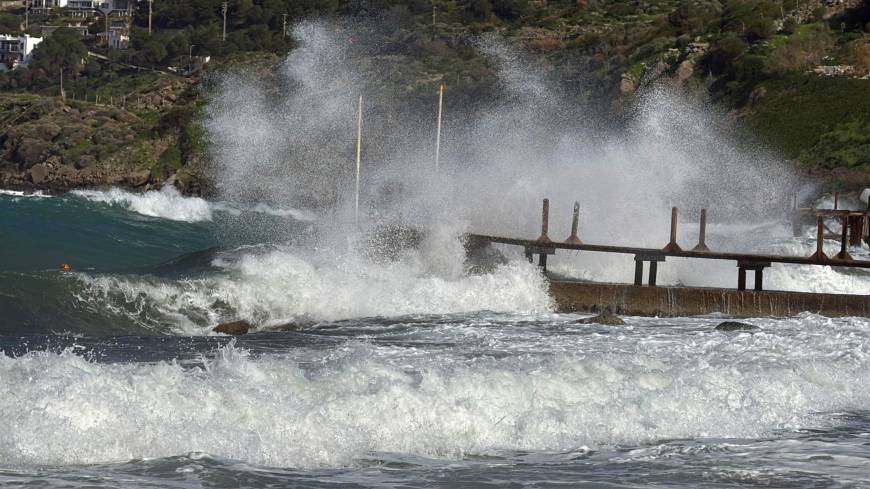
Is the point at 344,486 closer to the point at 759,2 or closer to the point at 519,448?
the point at 519,448

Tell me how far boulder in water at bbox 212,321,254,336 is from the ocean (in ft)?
0.80

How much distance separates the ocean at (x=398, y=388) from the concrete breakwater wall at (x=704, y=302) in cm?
71

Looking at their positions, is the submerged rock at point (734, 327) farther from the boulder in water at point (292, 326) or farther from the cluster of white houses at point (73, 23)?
the cluster of white houses at point (73, 23)

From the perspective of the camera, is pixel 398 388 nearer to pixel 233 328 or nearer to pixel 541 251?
pixel 233 328

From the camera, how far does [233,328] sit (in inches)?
803

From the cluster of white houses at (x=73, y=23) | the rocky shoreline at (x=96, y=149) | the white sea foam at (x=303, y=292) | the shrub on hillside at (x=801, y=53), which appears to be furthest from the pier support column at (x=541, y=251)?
the cluster of white houses at (x=73, y=23)

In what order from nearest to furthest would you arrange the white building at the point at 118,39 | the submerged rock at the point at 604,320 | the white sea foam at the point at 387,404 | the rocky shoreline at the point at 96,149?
the white sea foam at the point at 387,404 < the submerged rock at the point at 604,320 < the rocky shoreline at the point at 96,149 < the white building at the point at 118,39

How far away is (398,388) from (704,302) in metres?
11.6

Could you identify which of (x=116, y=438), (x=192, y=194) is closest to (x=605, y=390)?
(x=116, y=438)

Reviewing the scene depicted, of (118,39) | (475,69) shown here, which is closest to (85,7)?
(118,39)

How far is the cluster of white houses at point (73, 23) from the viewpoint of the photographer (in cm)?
15059

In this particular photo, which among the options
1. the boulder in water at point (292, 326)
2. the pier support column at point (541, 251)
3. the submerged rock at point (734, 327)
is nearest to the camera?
the submerged rock at point (734, 327)

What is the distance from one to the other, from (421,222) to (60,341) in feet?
37.3

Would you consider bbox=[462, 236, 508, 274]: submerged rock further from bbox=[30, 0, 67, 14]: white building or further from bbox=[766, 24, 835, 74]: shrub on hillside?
bbox=[30, 0, 67, 14]: white building
